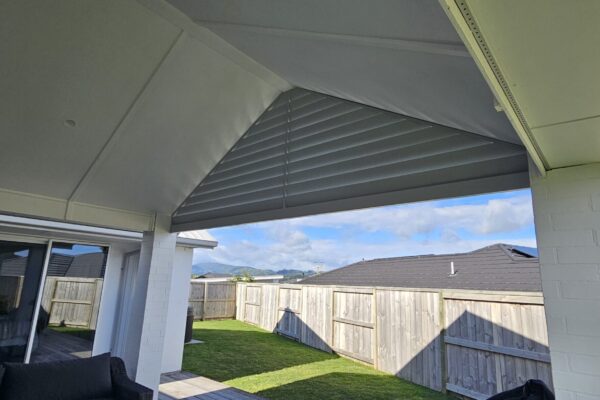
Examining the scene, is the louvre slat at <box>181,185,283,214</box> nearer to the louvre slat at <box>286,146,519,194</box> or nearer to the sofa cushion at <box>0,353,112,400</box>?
the louvre slat at <box>286,146,519,194</box>

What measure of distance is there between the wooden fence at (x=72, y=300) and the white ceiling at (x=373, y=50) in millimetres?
5357

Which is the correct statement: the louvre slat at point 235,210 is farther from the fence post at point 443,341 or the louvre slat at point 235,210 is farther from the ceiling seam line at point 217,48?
the fence post at point 443,341

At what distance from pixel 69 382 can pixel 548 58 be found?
4512mm

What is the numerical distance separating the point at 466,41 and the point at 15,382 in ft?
14.5

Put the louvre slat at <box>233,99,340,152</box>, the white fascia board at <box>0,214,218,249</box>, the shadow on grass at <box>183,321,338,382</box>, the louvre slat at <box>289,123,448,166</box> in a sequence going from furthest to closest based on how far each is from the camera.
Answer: the shadow on grass at <box>183,321,338,382</box>, the white fascia board at <box>0,214,218,249</box>, the louvre slat at <box>233,99,340,152</box>, the louvre slat at <box>289,123,448,166</box>

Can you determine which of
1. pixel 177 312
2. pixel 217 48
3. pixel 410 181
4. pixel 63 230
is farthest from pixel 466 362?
pixel 63 230

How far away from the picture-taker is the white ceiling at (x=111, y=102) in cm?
245

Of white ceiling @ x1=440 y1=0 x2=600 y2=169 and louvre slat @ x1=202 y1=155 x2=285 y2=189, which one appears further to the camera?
louvre slat @ x1=202 y1=155 x2=285 y2=189

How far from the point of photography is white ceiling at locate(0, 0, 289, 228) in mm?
2449

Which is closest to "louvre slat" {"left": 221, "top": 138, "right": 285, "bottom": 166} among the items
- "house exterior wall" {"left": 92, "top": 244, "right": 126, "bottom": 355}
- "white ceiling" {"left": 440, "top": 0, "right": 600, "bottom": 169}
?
"white ceiling" {"left": 440, "top": 0, "right": 600, "bottom": 169}

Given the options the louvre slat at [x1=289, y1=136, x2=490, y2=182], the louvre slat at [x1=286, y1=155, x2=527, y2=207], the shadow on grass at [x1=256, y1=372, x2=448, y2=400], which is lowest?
the shadow on grass at [x1=256, y1=372, x2=448, y2=400]

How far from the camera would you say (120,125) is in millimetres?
3299

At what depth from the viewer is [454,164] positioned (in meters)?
2.52

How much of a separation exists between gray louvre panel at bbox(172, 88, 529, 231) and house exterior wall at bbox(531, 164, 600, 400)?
0.30 metres
